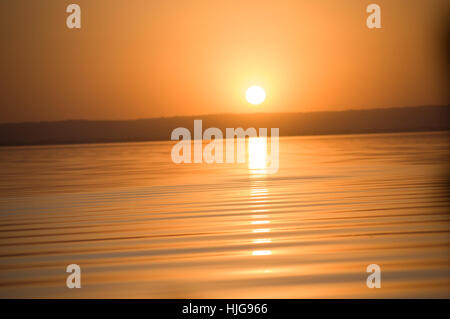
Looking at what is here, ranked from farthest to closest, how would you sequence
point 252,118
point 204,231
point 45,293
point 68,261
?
point 252,118, point 204,231, point 68,261, point 45,293

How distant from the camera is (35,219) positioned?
9648 mm

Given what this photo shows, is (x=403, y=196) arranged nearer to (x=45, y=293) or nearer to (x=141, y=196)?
(x=141, y=196)

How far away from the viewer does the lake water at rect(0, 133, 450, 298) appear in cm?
524

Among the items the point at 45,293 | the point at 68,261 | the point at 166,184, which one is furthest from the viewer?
the point at 166,184

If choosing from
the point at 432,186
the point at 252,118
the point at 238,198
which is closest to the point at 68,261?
the point at 238,198

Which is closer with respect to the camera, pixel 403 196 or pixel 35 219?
pixel 35 219

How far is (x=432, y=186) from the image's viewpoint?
497 inches

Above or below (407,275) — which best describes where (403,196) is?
above

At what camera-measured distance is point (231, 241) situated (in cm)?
719

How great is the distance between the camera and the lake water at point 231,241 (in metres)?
5.24

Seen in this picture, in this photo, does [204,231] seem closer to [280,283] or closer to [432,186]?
[280,283]

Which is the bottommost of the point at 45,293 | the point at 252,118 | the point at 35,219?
the point at 45,293

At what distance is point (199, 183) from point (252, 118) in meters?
140

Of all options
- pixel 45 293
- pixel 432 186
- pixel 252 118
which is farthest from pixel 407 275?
pixel 252 118
